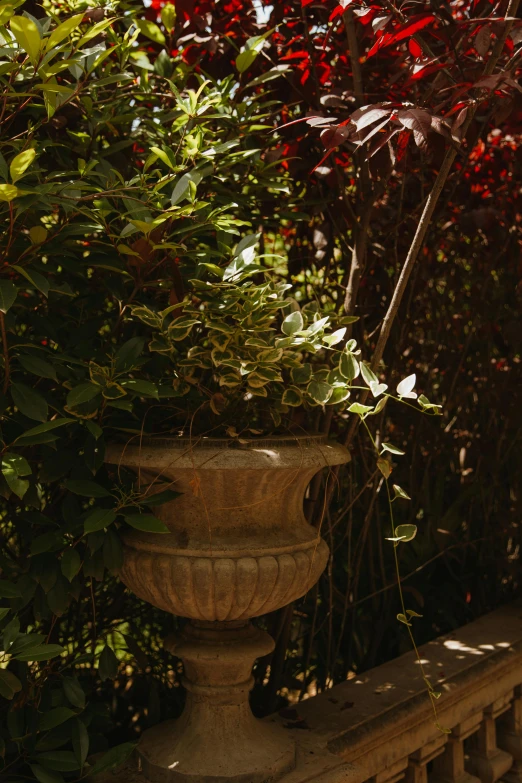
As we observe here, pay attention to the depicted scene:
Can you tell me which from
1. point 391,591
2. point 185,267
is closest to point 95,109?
point 185,267

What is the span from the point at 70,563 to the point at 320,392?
1.96 feet

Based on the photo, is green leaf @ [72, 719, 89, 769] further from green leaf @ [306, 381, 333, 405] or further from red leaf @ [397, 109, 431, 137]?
red leaf @ [397, 109, 431, 137]

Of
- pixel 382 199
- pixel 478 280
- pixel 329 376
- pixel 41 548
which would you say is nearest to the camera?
pixel 41 548

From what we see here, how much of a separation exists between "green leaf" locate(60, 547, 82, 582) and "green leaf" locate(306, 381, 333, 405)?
56cm

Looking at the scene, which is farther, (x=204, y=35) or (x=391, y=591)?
(x=391, y=591)

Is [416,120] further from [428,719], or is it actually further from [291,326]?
[428,719]

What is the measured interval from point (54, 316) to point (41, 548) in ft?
1.82

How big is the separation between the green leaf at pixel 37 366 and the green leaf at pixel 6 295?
0.19 metres

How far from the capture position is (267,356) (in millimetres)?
1567

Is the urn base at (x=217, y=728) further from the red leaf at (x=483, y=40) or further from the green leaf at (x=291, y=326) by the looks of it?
the red leaf at (x=483, y=40)

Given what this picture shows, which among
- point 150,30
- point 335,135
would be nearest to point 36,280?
point 335,135

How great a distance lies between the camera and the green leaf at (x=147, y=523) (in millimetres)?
1501

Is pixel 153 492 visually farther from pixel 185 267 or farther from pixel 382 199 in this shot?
pixel 382 199

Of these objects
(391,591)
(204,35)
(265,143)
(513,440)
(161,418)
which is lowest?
(391,591)
